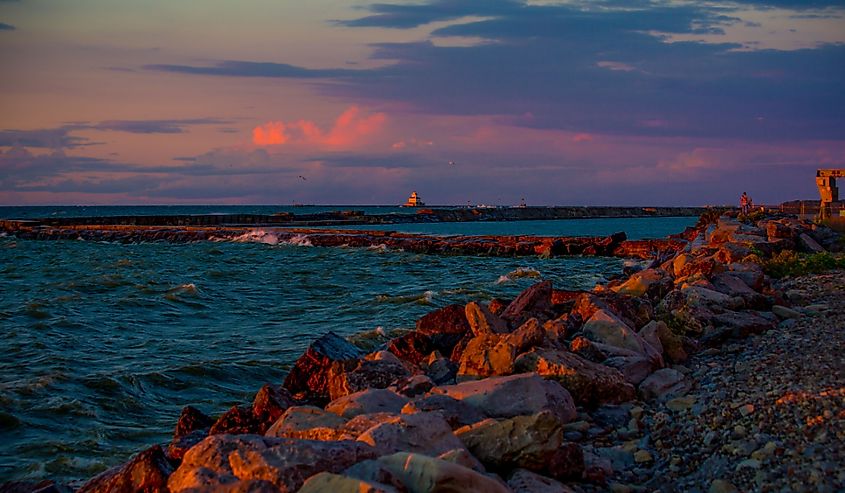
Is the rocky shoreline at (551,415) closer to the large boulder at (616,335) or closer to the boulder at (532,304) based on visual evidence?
the large boulder at (616,335)

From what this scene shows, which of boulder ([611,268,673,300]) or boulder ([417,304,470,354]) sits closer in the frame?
boulder ([417,304,470,354])

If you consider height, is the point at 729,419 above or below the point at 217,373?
above

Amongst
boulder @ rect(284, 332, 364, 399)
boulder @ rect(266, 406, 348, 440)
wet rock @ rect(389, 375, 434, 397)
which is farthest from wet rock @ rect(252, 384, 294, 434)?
boulder @ rect(284, 332, 364, 399)

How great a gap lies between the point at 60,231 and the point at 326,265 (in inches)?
1222

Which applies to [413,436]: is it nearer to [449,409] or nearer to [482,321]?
[449,409]

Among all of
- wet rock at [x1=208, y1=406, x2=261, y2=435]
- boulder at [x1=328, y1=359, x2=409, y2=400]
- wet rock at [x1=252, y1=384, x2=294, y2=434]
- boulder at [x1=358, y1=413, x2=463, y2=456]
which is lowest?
wet rock at [x1=208, y1=406, x2=261, y2=435]

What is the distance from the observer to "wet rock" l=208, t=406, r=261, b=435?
592 centimetres

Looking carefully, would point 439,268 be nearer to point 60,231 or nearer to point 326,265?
point 326,265

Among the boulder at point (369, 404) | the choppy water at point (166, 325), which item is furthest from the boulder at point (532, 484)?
the choppy water at point (166, 325)

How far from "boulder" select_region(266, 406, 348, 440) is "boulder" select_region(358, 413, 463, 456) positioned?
0.37 metres

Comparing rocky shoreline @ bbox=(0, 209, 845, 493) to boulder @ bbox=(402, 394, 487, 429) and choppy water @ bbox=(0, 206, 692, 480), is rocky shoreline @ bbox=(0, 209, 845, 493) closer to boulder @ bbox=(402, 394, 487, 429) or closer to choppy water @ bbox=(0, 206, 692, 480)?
boulder @ bbox=(402, 394, 487, 429)

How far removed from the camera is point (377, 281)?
73.5 ft

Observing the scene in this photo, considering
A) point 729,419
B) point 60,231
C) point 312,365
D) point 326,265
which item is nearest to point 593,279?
point 326,265

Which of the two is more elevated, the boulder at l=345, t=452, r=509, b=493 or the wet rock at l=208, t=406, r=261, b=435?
the boulder at l=345, t=452, r=509, b=493
